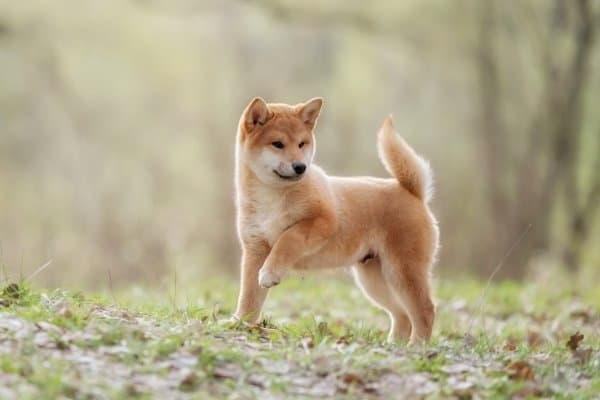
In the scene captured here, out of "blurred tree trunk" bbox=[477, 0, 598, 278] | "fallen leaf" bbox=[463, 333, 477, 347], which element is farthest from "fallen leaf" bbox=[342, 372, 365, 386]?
"blurred tree trunk" bbox=[477, 0, 598, 278]

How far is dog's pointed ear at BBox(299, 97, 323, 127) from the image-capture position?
6902 mm

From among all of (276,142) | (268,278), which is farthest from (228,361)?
(276,142)

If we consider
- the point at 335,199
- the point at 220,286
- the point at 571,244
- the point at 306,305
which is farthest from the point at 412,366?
the point at 571,244

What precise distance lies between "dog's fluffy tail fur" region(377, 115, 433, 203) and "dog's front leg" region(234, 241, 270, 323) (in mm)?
1203

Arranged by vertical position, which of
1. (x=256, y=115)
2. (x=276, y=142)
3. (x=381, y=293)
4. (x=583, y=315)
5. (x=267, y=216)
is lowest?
(x=583, y=315)

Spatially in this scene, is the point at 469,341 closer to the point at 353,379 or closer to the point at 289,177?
the point at 353,379

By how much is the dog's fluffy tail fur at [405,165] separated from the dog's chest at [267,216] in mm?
1021

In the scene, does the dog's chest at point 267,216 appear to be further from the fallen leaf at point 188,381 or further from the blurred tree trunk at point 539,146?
the blurred tree trunk at point 539,146

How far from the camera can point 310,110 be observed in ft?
22.7

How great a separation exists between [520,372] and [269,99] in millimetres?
16963

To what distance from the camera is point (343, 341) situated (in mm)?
5652

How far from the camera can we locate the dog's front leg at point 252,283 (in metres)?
6.52

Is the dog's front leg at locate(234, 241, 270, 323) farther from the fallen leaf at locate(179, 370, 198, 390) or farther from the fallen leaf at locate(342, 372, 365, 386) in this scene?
the fallen leaf at locate(179, 370, 198, 390)

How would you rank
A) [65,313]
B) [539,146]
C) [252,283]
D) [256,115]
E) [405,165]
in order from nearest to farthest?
[65,313] < [252,283] < [256,115] < [405,165] < [539,146]
